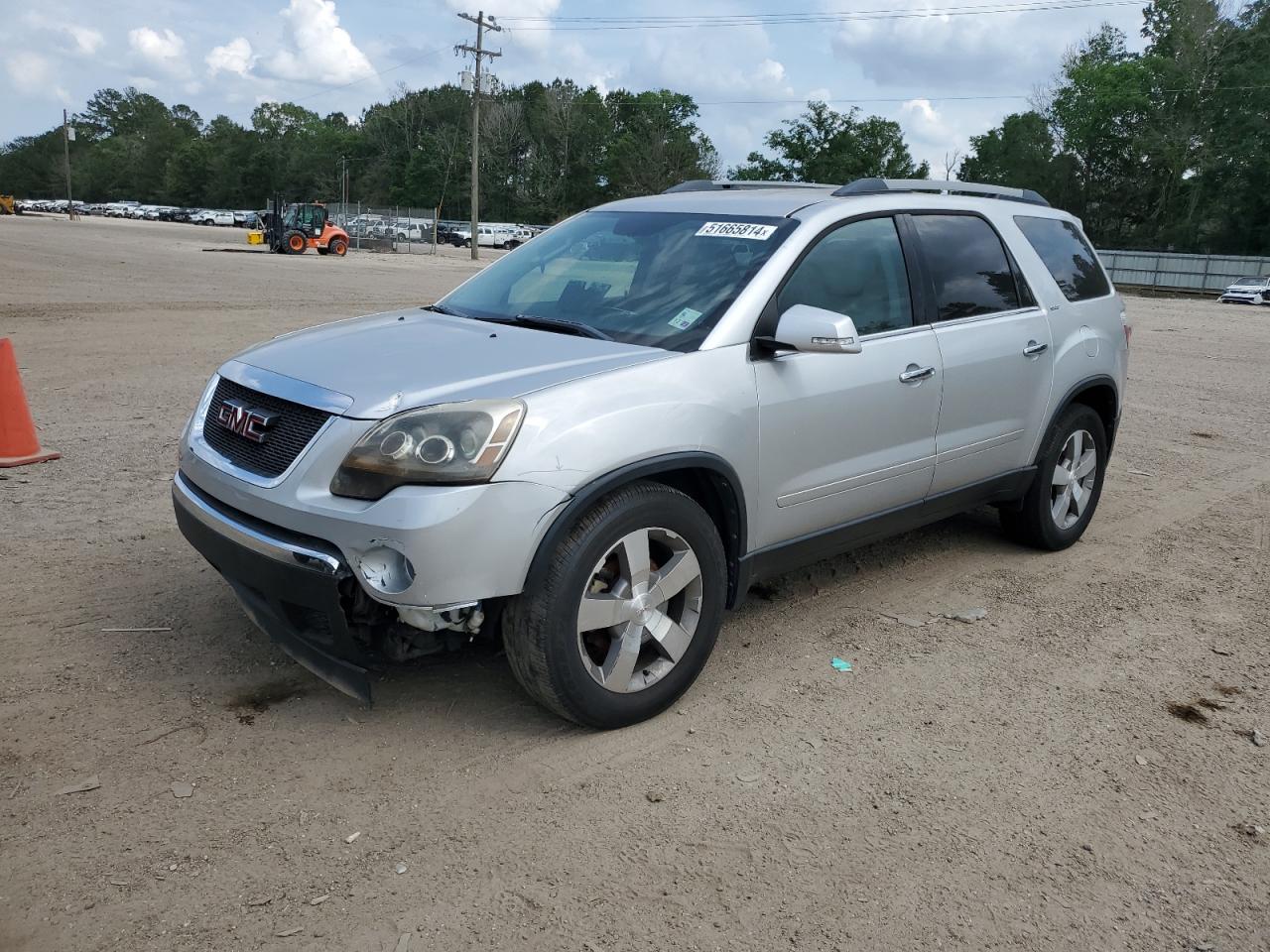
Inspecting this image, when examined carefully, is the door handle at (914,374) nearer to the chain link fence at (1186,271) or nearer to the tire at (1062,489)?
the tire at (1062,489)

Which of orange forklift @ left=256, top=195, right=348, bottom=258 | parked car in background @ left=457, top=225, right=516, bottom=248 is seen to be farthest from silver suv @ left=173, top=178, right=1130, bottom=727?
parked car in background @ left=457, top=225, right=516, bottom=248

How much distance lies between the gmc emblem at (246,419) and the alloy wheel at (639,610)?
3.87 ft

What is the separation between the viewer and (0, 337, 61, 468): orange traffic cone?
6.36 meters

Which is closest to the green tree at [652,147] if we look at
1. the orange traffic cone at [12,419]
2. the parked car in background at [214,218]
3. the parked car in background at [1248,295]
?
the parked car in background at [214,218]

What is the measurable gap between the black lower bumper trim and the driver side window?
6.40ft

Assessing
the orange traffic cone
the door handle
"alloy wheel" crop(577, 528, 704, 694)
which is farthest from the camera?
the orange traffic cone

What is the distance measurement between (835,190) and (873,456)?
49.4 inches

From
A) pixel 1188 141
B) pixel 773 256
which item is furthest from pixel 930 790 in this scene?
pixel 1188 141

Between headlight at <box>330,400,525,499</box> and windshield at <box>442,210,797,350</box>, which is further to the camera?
windshield at <box>442,210,797,350</box>

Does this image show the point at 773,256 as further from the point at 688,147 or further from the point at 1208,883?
the point at 688,147

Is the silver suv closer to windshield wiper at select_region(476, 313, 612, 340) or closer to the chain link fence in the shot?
windshield wiper at select_region(476, 313, 612, 340)

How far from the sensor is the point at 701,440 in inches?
140

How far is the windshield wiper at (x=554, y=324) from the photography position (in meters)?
3.88

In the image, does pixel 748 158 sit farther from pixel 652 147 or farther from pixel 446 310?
pixel 446 310
